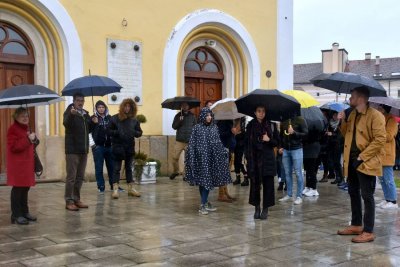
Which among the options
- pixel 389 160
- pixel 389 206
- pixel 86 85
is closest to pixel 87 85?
pixel 86 85

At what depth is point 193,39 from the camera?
1234 centimetres

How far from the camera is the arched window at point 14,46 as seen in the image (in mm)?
9703

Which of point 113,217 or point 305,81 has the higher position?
point 305,81

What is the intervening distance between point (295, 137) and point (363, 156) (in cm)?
233

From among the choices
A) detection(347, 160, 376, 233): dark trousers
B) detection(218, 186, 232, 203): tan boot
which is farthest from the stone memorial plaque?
detection(347, 160, 376, 233): dark trousers

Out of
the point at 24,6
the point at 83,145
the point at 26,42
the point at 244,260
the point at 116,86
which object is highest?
the point at 24,6

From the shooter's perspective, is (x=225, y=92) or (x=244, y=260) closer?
(x=244, y=260)

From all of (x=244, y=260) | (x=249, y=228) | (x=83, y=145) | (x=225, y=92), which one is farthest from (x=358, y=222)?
(x=225, y=92)

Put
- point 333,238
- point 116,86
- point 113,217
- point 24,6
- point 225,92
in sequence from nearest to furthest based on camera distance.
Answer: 1. point 333,238
2. point 113,217
3. point 116,86
4. point 24,6
5. point 225,92

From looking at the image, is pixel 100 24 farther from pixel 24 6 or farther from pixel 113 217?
pixel 113 217

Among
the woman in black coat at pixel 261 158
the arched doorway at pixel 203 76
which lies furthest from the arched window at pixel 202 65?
the woman in black coat at pixel 261 158

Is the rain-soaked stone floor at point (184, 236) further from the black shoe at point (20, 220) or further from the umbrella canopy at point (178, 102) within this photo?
the umbrella canopy at point (178, 102)

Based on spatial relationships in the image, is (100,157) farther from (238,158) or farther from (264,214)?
(264,214)

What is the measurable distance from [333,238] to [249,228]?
1.02 m
